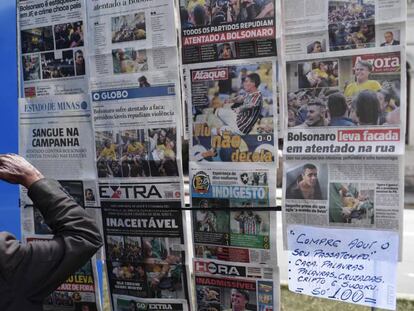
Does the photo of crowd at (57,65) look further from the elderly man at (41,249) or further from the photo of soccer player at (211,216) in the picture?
the photo of soccer player at (211,216)

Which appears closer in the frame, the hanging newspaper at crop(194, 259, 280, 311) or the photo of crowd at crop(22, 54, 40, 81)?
the hanging newspaper at crop(194, 259, 280, 311)

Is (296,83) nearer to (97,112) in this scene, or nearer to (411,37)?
(97,112)

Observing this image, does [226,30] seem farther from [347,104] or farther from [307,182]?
[307,182]

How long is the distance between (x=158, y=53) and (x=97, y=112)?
1.34ft

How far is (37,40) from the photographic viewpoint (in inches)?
90.4

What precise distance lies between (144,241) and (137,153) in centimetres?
40

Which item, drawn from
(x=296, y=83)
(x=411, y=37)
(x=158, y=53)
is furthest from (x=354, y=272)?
(x=411, y=37)

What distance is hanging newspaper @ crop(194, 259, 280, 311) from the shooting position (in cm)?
198

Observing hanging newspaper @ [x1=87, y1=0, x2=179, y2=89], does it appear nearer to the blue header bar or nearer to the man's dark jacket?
the blue header bar

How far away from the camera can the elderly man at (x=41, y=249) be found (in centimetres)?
139

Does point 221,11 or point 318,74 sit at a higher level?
point 221,11

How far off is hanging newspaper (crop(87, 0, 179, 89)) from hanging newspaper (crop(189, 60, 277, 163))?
0.15 meters

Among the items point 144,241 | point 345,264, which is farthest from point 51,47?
point 345,264

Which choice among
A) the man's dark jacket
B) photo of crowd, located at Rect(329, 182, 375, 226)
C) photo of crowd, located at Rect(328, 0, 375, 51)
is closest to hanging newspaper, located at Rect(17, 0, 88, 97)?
the man's dark jacket
